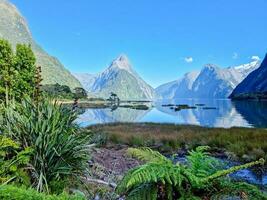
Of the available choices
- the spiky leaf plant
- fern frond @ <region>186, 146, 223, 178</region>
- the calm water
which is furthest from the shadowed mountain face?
the spiky leaf plant

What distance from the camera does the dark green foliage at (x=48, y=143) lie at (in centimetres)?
520

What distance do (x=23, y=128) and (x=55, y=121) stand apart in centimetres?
54

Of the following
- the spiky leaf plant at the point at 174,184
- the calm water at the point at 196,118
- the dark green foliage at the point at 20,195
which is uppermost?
Result: the calm water at the point at 196,118

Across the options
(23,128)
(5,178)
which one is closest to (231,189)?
(5,178)

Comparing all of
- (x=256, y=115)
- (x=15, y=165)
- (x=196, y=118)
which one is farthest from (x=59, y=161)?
(x=256, y=115)

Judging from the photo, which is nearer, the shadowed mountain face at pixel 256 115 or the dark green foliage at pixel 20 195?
the dark green foliage at pixel 20 195

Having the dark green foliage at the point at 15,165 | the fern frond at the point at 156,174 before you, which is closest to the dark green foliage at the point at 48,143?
the dark green foliage at the point at 15,165

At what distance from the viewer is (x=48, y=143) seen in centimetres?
523

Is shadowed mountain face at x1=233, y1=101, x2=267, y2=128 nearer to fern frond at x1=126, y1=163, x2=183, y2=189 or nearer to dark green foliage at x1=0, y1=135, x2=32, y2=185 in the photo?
dark green foliage at x1=0, y1=135, x2=32, y2=185

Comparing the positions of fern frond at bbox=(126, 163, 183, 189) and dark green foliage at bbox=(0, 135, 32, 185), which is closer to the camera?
fern frond at bbox=(126, 163, 183, 189)

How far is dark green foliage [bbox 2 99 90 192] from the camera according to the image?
5.20m

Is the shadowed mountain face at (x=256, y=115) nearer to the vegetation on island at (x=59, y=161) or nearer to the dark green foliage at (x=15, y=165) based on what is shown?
the vegetation on island at (x=59, y=161)

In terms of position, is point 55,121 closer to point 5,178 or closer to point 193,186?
point 5,178

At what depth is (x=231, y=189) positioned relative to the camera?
10.7 feet
